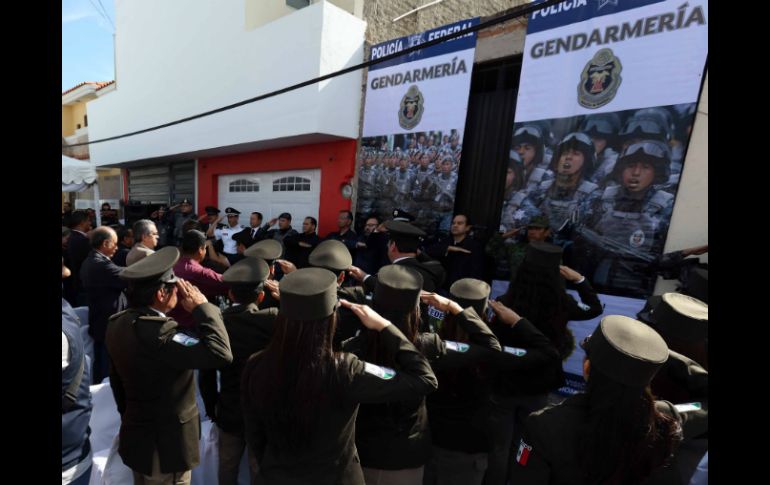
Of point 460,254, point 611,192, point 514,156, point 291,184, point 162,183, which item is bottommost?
point 460,254

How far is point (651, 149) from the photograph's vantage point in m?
3.90

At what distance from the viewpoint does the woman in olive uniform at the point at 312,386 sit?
1.41m

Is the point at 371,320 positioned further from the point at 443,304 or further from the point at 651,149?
the point at 651,149

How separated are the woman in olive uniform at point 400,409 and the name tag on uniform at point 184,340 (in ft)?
2.41

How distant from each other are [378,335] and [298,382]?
42cm

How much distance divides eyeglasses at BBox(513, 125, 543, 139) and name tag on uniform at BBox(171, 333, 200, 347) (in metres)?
4.51

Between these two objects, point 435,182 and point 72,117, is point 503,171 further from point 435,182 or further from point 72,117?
point 72,117

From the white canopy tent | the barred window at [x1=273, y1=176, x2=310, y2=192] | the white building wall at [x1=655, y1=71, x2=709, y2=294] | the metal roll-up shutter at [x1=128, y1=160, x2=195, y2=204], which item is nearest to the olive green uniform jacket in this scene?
the white building wall at [x1=655, y1=71, x2=709, y2=294]

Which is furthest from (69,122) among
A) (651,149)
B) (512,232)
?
(651,149)

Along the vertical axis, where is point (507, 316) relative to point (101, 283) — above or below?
above

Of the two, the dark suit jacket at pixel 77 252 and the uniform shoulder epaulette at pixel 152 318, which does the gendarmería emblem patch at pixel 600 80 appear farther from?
the dark suit jacket at pixel 77 252

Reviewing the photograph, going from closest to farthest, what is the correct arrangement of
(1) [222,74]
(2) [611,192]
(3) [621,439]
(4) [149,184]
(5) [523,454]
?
(3) [621,439]
(5) [523,454]
(2) [611,192]
(1) [222,74]
(4) [149,184]

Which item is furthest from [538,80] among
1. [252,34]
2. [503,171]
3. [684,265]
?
[252,34]
